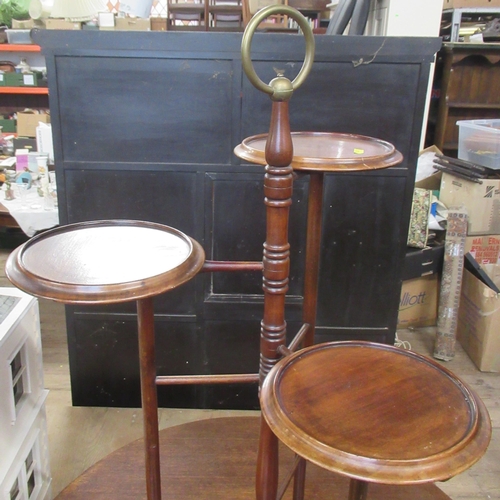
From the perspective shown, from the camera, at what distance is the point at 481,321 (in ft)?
8.09

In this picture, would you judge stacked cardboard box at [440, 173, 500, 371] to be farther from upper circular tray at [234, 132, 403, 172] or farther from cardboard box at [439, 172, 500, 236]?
upper circular tray at [234, 132, 403, 172]

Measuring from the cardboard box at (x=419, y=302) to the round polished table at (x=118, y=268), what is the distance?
182cm

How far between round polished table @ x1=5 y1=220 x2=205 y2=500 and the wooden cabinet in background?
3.40 meters

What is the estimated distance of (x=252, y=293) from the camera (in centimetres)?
194

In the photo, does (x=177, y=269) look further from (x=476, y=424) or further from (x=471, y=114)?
(x=471, y=114)

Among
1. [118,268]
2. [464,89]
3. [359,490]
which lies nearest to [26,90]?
[464,89]

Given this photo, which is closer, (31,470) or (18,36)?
(31,470)

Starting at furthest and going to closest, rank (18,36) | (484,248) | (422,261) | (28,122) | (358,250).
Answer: (18,36) < (28,122) < (484,248) < (422,261) < (358,250)

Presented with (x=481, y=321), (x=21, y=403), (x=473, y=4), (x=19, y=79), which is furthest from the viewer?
(x=19, y=79)

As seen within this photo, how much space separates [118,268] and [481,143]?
2442 millimetres

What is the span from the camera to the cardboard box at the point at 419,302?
273 cm

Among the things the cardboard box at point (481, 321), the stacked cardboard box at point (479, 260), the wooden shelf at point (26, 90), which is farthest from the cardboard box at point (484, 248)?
the wooden shelf at point (26, 90)

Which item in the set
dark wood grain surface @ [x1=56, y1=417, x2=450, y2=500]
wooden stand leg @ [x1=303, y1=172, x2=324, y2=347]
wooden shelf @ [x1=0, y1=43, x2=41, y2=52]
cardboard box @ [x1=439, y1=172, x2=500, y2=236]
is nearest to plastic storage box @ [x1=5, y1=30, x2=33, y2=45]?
wooden shelf @ [x1=0, y1=43, x2=41, y2=52]

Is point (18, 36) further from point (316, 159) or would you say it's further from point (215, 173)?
point (316, 159)
